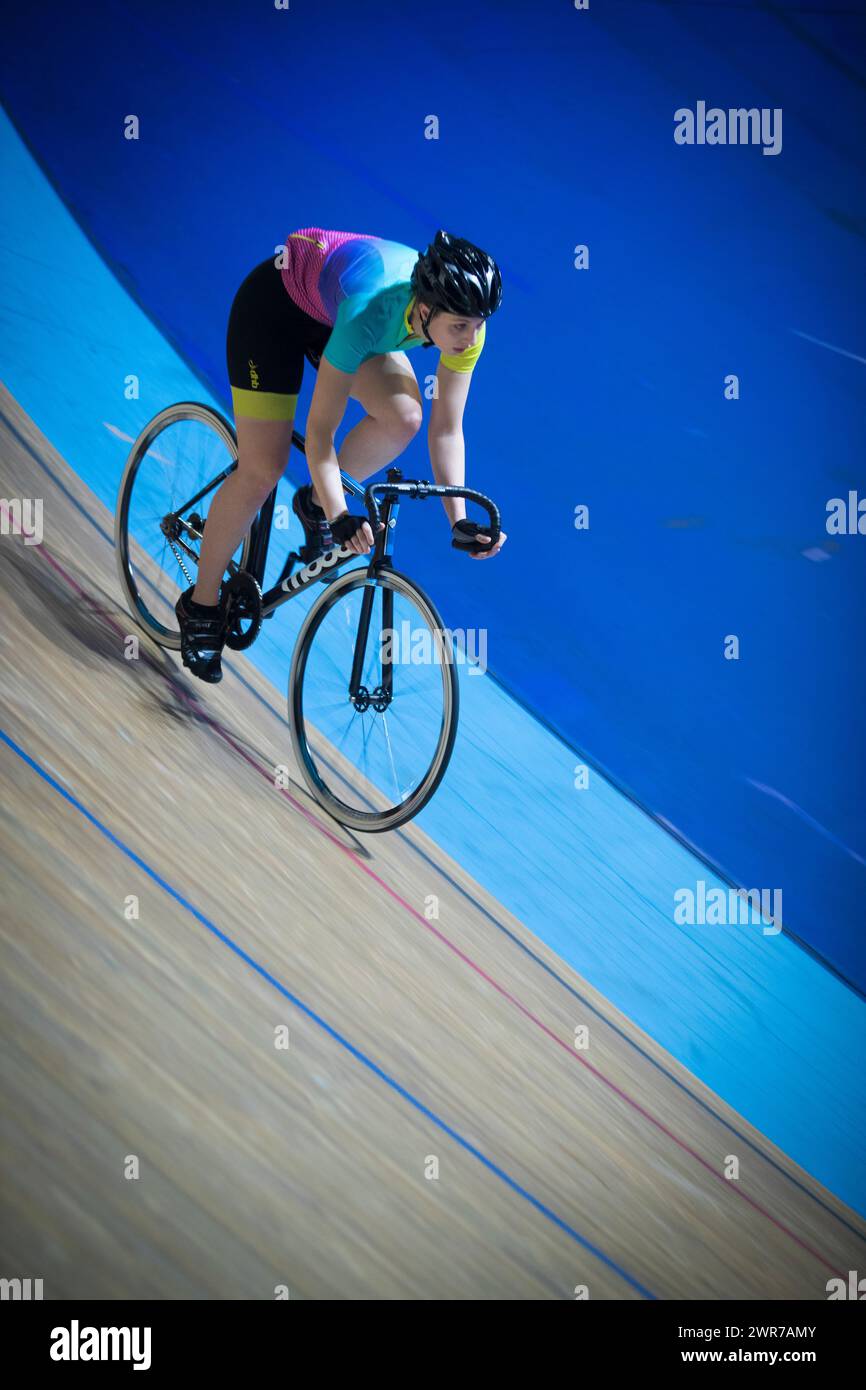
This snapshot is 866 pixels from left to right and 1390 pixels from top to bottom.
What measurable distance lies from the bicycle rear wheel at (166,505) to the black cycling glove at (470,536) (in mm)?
710

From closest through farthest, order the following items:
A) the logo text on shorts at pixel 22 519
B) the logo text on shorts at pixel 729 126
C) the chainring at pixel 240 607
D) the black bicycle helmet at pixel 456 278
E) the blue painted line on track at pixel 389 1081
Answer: the blue painted line on track at pixel 389 1081
the black bicycle helmet at pixel 456 278
the chainring at pixel 240 607
the logo text on shorts at pixel 22 519
the logo text on shorts at pixel 729 126

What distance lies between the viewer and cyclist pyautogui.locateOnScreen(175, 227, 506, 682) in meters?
2.46

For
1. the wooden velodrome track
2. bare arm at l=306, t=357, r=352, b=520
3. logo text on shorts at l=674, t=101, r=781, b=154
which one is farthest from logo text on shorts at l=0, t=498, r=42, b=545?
logo text on shorts at l=674, t=101, r=781, b=154

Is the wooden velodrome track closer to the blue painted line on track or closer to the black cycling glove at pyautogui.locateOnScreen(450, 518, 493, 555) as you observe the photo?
the blue painted line on track

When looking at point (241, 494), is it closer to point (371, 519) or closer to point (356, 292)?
point (371, 519)

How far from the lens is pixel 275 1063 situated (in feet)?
6.41

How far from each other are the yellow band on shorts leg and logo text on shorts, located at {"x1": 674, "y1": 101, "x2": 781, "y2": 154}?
2641 mm

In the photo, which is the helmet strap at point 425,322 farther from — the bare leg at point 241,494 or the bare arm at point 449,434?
the bare leg at point 241,494

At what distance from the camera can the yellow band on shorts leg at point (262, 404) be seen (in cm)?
274

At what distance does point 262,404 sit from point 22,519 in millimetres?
885
